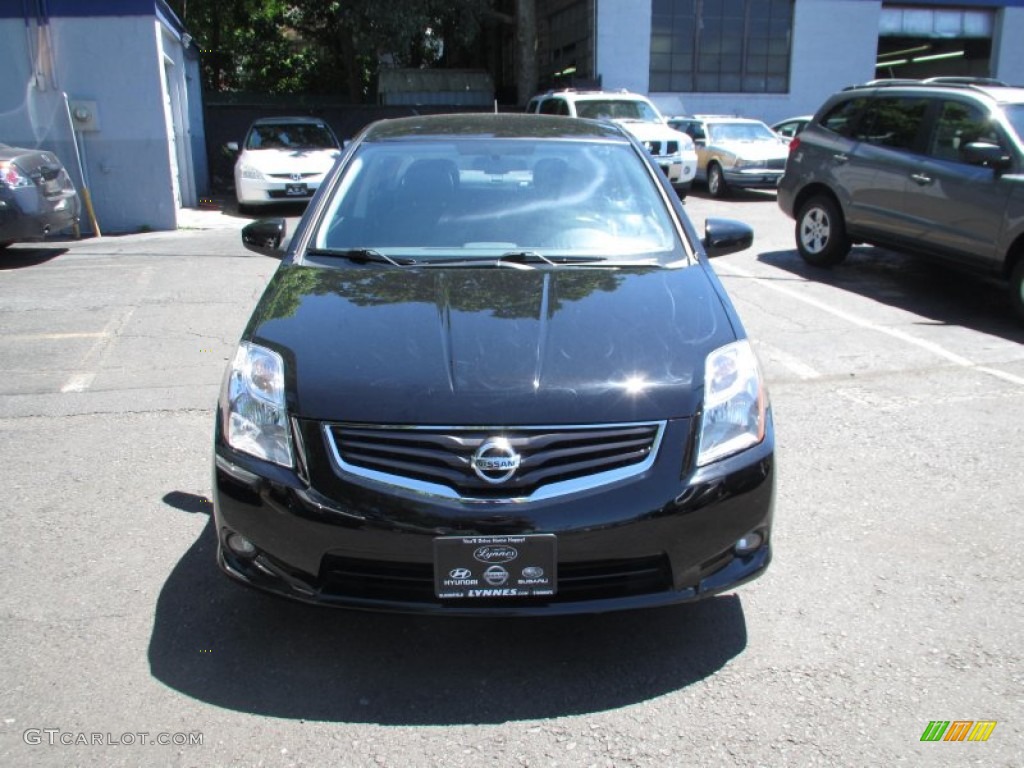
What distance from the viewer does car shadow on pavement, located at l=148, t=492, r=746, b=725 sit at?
276cm

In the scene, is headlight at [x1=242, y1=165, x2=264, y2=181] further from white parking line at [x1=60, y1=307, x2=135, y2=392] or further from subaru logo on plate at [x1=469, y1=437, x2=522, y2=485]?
subaru logo on plate at [x1=469, y1=437, x2=522, y2=485]

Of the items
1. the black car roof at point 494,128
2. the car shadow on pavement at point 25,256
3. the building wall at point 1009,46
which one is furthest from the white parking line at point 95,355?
the building wall at point 1009,46

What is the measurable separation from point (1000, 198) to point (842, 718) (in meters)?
6.26

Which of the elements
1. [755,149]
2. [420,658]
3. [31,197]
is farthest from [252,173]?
[420,658]

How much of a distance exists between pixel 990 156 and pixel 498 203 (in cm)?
535

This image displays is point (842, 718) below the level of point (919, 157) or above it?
below

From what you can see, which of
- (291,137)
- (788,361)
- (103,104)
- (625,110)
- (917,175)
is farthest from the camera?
(625,110)

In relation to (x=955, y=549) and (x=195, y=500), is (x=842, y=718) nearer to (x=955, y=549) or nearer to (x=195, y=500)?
(x=955, y=549)

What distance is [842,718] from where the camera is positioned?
2.69 metres

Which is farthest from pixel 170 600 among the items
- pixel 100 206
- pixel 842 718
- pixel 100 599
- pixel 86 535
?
pixel 100 206

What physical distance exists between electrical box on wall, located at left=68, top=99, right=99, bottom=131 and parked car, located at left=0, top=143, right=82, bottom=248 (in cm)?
240

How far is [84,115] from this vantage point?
12883 mm

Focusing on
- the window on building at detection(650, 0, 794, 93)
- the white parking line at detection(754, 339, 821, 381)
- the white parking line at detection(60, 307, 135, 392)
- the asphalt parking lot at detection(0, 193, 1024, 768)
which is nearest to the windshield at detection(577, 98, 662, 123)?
the window on building at detection(650, 0, 794, 93)

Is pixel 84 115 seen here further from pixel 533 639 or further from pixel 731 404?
pixel 731 404
